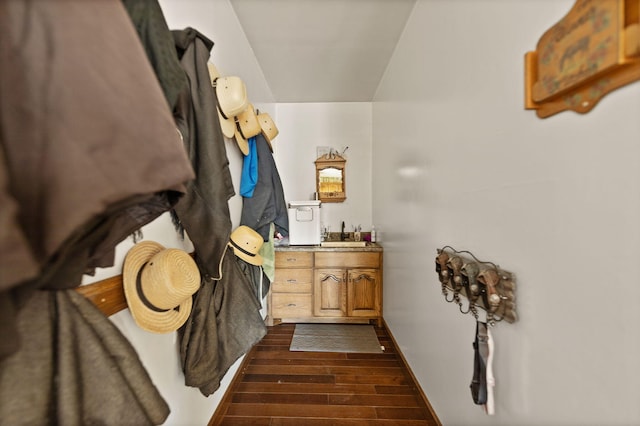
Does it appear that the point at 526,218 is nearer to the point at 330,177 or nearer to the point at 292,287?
the point at 292,287

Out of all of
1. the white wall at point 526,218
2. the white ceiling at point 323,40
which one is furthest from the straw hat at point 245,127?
the white wall at point 526,218

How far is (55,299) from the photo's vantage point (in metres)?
0.47

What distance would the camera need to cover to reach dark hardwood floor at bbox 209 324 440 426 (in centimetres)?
155

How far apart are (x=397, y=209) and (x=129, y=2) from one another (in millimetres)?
1958

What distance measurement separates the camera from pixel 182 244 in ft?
3.73

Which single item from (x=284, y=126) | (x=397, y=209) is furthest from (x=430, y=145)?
(x=284, y=126)

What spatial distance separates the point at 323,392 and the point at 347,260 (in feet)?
3.87

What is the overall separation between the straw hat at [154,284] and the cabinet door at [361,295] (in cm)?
193

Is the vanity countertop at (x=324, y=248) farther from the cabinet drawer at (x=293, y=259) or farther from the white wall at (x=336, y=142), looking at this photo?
the white wall at (x=336, y=142)

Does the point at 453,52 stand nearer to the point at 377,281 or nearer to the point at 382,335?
the point at 377,281

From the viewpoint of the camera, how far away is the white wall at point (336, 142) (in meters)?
3.24

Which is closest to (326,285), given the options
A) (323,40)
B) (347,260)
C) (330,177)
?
(347,260)

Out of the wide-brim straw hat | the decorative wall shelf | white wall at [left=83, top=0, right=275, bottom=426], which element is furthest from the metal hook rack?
the wide-brim straw hat

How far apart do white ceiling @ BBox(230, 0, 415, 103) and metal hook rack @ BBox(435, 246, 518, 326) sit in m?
1.59
